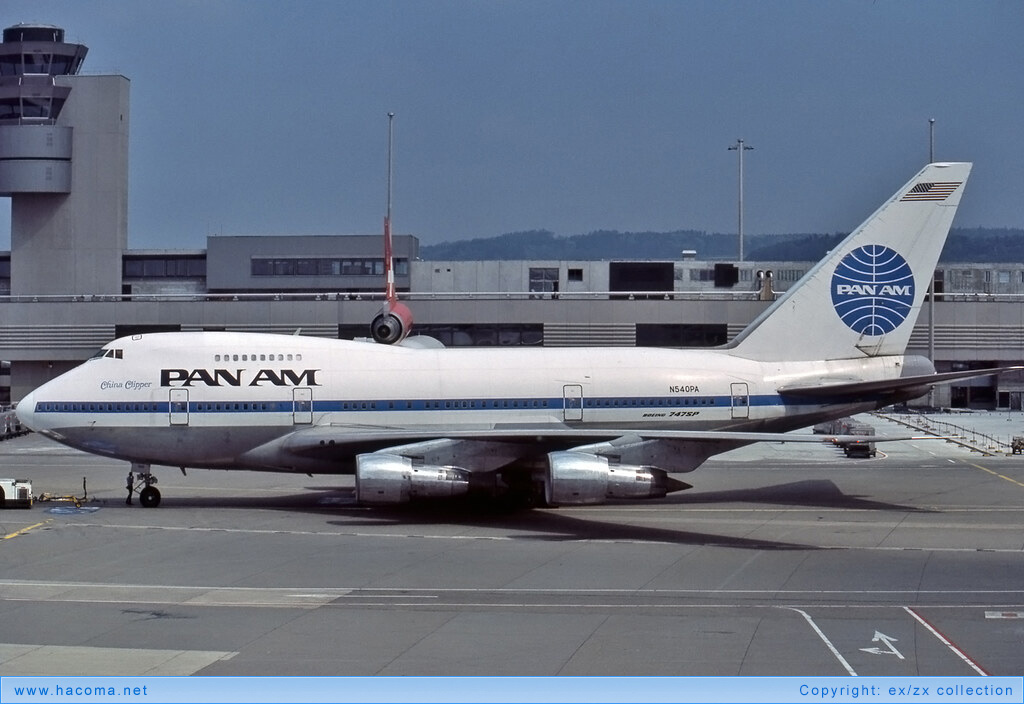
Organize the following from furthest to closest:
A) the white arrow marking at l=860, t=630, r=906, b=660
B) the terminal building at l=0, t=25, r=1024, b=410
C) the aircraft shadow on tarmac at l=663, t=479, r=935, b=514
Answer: the terminal building at l=0, t=25, r=1024, b=410
the aircraft shadow on tarmac at l=663, t=479, r=935, b=514
the white arrow marking at l=860, t=630, r=906, b=660

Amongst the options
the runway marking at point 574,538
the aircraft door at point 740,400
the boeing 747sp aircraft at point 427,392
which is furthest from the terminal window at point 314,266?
the runway marking at point 574,538

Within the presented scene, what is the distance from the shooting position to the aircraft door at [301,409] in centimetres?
3662

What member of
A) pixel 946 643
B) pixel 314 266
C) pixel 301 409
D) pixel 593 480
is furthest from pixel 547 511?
pixel 314 266

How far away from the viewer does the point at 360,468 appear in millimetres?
33844

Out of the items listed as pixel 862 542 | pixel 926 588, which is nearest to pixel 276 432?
pixel 862 542

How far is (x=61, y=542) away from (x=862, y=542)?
19.8 metres

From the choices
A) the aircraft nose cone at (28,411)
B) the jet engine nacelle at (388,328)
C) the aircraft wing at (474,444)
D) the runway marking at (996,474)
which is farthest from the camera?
the jet engine nacelle at (388,328)

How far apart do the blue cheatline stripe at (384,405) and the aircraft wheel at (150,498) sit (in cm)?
300

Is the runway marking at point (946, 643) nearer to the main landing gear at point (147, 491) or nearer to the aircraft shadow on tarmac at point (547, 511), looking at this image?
the aircraft shadow on tarmac at point (547, 511)

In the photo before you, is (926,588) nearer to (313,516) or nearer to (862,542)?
(862,542)

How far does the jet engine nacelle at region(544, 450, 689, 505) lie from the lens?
1273 inches

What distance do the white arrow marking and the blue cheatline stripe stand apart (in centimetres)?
1739

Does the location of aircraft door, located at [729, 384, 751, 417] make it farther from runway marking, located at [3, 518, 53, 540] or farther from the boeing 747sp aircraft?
runway marking, located at [3, 518, 53, 540]

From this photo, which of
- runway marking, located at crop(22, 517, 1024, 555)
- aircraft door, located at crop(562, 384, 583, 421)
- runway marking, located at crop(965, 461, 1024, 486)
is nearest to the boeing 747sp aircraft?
aircraft door, located at crop(562, 384, 583, 421)
